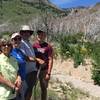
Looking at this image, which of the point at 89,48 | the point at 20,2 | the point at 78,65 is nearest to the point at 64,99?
the point at 78,65

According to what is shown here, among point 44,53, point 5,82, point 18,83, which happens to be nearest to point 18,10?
point 44,53

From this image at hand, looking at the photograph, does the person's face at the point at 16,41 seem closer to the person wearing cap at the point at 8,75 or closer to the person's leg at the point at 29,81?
the person wearing cap at the point at 8,75

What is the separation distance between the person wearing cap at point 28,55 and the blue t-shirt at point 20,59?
163 mm

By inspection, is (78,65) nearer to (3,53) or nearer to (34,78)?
(34,78)

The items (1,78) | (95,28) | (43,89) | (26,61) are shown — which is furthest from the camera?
(95,28)

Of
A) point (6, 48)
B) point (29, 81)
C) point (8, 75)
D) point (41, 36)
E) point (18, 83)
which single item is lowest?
point (29, 81)

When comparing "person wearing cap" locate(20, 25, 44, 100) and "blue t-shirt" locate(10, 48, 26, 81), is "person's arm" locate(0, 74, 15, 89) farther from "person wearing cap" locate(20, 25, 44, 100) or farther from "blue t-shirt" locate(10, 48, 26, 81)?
"person wearing cap" locate(20, 25, 44, 100)

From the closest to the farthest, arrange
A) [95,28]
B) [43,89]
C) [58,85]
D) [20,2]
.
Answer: [43,89]
[58,85]
[95,28]
[20,2]

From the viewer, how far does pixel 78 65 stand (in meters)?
23.4

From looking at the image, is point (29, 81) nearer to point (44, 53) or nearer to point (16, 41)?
point (44, 53)

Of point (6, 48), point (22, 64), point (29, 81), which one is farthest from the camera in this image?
point (29, 81)

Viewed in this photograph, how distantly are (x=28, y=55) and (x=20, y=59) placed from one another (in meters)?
0.42

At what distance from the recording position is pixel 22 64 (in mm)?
8203

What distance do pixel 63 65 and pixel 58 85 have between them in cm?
1010
